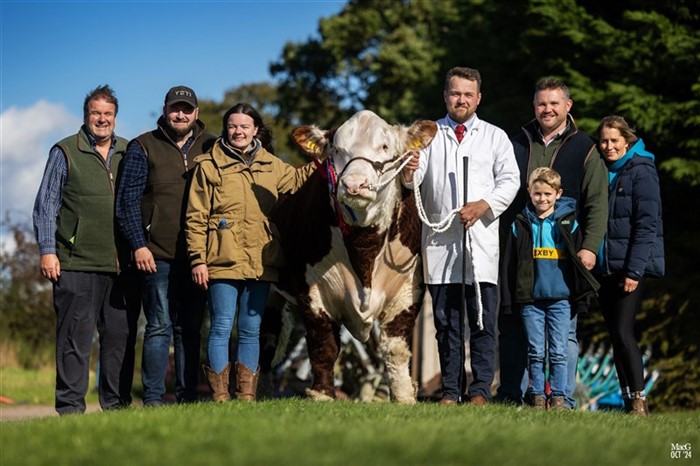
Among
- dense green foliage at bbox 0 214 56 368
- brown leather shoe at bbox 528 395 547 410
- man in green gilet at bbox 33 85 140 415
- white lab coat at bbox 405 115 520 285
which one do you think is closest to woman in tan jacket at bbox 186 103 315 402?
man in green gilet at bbox 33 85 140 415

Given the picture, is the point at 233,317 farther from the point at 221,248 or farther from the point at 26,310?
the point at 26,310

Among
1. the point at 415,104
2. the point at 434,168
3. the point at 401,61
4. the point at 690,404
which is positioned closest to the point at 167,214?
the point at 434,168

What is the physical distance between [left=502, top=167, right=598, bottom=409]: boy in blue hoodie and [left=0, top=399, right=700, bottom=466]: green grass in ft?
4.52

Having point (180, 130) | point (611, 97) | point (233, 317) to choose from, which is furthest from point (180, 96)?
point (611, 97)

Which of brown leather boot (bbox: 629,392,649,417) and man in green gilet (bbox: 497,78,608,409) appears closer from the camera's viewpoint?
man in green gilet (bbox: 497,78,608,409)

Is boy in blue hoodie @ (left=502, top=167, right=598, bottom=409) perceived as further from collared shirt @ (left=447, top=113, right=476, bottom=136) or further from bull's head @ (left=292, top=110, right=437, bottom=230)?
bull's head @ (left=292, top=110, right=437, bottom=230)

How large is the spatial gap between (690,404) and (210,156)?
37.4 feet

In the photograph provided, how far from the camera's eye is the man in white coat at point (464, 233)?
836 centimetres

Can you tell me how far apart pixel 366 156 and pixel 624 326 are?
8.93 ft

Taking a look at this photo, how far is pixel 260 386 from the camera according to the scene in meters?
11.2

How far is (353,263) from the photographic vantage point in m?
8.52

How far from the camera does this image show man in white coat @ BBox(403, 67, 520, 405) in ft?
27.4

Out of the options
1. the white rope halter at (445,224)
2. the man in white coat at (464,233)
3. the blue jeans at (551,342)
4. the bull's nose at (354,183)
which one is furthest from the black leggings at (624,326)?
the bull's nose at (354,183)

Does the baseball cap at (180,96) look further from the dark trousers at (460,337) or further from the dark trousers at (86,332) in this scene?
the dark trousers at (460,337)
